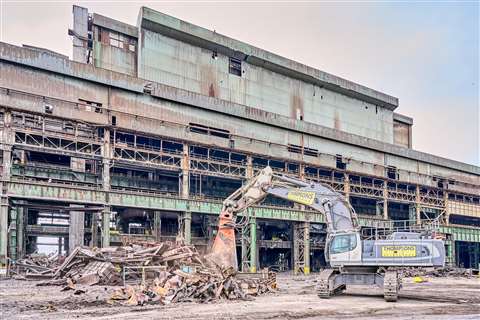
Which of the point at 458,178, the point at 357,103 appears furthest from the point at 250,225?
the point at 458,178

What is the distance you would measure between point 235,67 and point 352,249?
111 feet

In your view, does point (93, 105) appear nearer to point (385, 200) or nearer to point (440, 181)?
point (385, 200)

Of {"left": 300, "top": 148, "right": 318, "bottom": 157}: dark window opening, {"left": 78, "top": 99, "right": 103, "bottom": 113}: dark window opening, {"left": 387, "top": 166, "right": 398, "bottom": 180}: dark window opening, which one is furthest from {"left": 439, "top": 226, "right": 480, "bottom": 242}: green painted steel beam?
{"left": 78, "top": 99, "right": 103, "bottom": 113}: dark window opening

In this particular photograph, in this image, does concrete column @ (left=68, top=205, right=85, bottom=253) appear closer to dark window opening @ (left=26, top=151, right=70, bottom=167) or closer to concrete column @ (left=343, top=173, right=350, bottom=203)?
dark window opening @ (left=26, top=151, right=70, bottom=167)

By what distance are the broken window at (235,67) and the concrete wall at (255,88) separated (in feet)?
1.20

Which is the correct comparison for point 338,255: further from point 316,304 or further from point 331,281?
point 316,304

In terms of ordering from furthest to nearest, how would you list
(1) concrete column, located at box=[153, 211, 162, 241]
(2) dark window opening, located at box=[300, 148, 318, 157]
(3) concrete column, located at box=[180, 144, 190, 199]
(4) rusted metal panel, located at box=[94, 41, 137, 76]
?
(2) dark window opening, located at box=[300, 148, 318, 157] < (4) rusted metal panel, located at box=[94, 41, 137, 76] < (1) concrete column, located at box=[153, 211, 162, 241] < (3) concrete column, located at box=[180, 144, 190, 199]

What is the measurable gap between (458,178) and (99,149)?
5025cm

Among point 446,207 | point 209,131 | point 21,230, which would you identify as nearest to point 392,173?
point 446,207

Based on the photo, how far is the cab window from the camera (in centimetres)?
2058

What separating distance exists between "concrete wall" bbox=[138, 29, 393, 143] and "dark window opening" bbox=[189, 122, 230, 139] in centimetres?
512

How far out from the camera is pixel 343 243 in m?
20.8

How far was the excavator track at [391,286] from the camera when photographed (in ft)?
62.2

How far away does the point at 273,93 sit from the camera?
5425 cm
